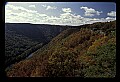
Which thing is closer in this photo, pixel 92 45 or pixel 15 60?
pixel 15 60

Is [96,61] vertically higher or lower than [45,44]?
lower

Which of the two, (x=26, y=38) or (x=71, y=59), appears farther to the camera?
(x=71, y=59)

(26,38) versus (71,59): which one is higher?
(26,38)
